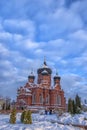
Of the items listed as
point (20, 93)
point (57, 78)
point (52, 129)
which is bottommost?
point (52, 129)

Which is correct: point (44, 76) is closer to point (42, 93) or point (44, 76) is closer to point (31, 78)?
point (31, 78)

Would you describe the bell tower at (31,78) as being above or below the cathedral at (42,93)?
above

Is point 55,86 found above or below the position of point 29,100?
above

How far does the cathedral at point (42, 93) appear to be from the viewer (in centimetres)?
5469

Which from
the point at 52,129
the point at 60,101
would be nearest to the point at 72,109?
the point at 52,129

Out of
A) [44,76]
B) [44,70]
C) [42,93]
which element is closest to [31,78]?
[44,76]

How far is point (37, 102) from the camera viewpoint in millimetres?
55812

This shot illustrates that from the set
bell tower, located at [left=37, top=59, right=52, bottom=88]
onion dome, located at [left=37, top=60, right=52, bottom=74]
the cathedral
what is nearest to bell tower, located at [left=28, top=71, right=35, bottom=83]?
the cathedral

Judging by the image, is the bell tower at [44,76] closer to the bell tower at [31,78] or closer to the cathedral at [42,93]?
the cathedral at [42,93]

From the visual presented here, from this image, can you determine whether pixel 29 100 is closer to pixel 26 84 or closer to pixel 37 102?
pixel 37 102

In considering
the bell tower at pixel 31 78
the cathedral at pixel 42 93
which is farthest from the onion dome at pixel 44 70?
the bell tower at pixel 31 78

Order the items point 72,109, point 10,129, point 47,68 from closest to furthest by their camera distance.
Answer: point 10,129 < point 72,109 < point 47,68

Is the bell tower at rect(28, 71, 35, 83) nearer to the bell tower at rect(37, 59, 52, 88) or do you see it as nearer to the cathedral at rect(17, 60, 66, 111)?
Answer: the cathedral at rect(17, 60, 66, 111)

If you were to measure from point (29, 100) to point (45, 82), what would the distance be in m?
8.93
